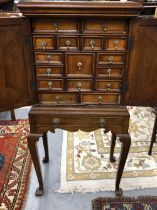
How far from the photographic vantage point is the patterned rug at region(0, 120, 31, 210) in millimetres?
1521

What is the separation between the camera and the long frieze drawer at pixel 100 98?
1222mm

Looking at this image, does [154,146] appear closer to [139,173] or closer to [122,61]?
[139,173]

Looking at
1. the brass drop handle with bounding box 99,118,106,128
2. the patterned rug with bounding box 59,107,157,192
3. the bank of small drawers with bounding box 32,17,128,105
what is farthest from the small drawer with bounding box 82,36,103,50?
the patterned rug with bounding box 59,107,157,192

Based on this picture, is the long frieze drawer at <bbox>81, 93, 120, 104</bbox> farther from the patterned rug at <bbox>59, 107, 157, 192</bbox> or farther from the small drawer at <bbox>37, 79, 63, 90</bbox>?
the patterned rug at <bbox>59, 107, 157, 192</bbox>

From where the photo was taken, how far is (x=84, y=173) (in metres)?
1.71

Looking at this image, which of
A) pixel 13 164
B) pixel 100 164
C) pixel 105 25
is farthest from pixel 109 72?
pixel 13 164

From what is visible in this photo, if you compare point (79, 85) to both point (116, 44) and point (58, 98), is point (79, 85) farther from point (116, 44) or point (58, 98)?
point (116, 44)

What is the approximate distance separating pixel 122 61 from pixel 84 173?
3.09 feet

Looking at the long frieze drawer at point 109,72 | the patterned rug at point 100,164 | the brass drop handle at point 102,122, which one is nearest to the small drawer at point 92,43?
the long frieze drawer at point 109,72

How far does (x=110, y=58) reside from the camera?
112 cm

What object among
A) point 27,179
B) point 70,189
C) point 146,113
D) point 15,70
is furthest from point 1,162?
point 146,113

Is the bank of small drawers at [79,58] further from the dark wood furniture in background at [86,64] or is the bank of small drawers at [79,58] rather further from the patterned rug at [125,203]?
the patterned rug at [125,203]

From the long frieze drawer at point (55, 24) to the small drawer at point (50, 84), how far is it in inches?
10.0

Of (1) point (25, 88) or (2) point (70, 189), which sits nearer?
(1) point (25, 88)
